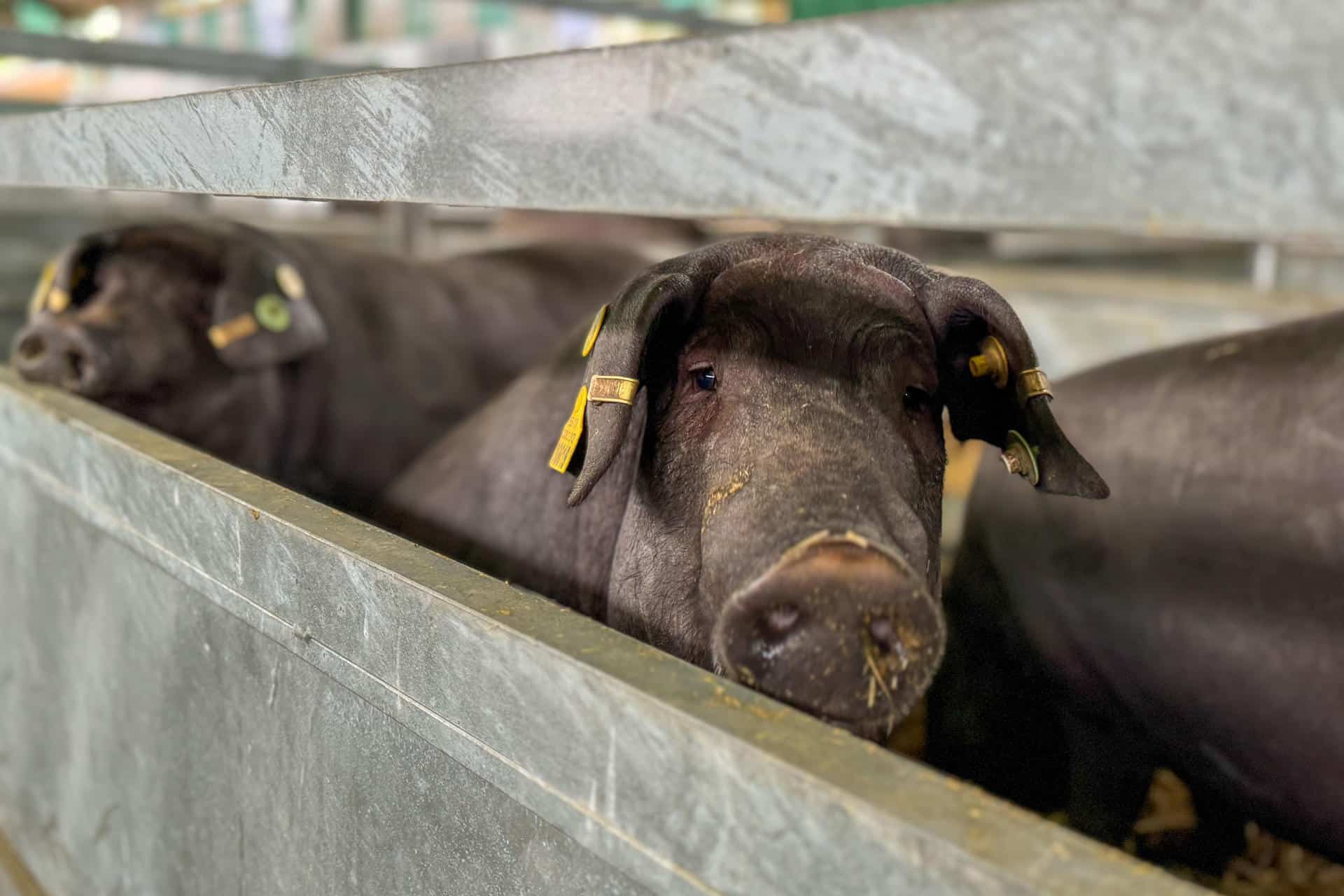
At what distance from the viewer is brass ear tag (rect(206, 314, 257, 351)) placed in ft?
12.8

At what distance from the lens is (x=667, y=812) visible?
48.2 inches

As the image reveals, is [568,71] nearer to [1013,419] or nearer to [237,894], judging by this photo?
[1013,419]

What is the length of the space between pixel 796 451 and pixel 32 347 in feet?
9.08

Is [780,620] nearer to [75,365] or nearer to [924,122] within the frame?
[924,122]

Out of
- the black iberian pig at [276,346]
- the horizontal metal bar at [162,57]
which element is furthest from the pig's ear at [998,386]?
the horizontal metal bar at [162,57]

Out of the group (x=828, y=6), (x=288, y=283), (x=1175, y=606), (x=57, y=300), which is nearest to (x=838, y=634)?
(x=1175, y=606)


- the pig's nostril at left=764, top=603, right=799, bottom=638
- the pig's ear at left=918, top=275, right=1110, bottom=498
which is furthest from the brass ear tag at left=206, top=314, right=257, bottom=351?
the pig's nostril at left=764, top=603, right=799, bottom=638

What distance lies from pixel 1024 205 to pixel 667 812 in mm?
714

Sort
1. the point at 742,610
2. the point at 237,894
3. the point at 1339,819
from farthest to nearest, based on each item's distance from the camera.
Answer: the point at 1339,819
the point at 237,894
the point at 742,610

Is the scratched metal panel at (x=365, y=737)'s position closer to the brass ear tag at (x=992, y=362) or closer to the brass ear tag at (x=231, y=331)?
the brass ear tag at (x=992, y=362)

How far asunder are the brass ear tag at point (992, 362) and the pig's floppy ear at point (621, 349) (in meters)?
0.46

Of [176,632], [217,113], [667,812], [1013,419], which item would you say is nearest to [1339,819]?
[1013,419]

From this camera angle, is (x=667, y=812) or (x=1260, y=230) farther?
(x=667, y=812)

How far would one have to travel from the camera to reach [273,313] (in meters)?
4.00
